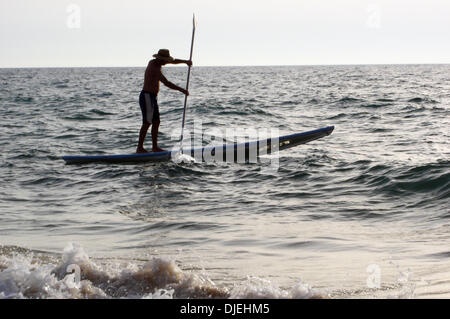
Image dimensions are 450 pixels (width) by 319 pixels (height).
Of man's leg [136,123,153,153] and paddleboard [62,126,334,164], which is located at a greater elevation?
man's leg [136,123,153,153]

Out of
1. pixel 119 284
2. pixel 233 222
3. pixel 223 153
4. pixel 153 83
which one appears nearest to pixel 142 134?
pixel 153 83

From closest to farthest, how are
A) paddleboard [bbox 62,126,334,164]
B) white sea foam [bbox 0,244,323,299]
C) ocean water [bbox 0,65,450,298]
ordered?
white sea foam [bbox 0,244,323,299]
ocean water [bbox 0,65,450,298]
paddleboard [bbox 62,126,334,164]

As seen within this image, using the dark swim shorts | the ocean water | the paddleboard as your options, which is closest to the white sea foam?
the ocean water

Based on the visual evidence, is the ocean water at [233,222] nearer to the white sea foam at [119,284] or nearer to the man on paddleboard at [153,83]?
the white sea foam at [119,284]

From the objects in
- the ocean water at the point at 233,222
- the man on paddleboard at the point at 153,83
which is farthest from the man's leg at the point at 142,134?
the ocean water at the point at 233,222

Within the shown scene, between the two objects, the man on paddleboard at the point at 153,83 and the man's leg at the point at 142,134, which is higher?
the man on paddleboard at the point at 153,83

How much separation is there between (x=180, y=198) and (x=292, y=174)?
243 centimetres

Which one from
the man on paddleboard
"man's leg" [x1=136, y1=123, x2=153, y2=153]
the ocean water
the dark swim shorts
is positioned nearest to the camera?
the ocean water

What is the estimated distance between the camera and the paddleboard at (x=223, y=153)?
1132 centimetres

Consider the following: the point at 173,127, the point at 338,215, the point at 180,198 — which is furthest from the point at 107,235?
the point at 173,127

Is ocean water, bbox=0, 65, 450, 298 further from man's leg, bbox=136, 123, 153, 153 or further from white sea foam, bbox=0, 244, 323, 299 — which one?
man's leg, bbox=136, 123, 153, 153

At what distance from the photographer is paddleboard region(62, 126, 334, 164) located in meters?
11.3

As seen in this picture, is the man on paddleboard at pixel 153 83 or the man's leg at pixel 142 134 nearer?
the man on paddleboard at pixel 153 83
